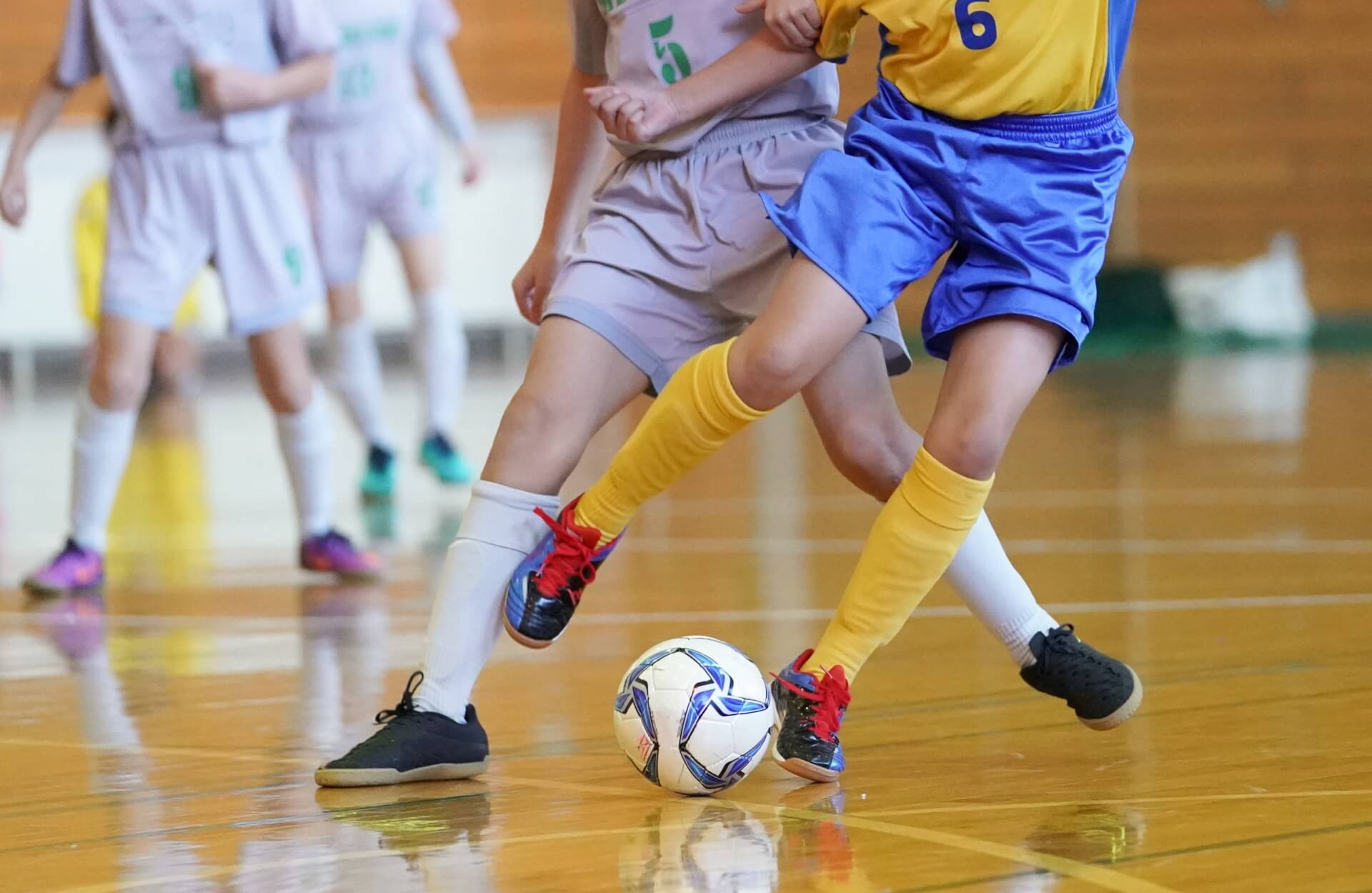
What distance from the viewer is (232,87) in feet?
12.2

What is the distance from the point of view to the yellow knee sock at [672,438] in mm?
2115

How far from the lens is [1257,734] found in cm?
223

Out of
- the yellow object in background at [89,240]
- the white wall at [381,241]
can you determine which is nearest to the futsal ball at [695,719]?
the yellow object in background at [89,240]

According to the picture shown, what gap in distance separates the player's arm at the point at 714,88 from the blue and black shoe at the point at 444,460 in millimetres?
3205

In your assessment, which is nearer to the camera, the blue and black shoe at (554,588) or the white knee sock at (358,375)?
the blue and black shoe at (554,588)

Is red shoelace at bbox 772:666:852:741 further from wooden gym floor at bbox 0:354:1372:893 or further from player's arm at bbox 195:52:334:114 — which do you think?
player's arm at bbox 195:52:334:114

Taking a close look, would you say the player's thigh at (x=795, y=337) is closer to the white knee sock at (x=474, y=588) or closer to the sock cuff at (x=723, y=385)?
the sock cuff at (x=723, y=385)

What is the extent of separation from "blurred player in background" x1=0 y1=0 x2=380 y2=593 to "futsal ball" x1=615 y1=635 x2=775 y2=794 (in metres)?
1.88

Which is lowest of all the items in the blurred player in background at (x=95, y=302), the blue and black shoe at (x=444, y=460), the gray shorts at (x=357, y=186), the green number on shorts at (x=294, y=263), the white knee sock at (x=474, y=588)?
the blurred player in background at (x=95, y=302)

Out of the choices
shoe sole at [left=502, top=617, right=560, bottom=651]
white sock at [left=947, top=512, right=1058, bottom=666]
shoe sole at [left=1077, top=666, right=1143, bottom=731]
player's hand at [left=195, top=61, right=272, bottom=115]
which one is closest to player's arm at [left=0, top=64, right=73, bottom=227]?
player's hand at [left=195, top=61, right=272, bottom=115]

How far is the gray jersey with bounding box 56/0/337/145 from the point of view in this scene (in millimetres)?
3807

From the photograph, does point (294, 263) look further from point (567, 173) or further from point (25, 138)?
point (567, 173)

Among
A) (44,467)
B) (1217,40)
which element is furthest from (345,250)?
(1217,40)

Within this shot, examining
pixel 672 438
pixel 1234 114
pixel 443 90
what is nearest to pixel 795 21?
pixel 672 438
